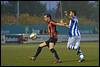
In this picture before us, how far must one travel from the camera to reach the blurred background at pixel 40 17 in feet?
151

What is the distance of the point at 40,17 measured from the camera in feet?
165

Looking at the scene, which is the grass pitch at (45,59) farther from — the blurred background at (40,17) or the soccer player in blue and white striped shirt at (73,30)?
the blurred background at (40,17)

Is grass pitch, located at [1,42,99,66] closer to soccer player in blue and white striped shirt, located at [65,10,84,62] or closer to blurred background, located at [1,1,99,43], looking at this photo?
soccer player in blue and white striped shirt, located at [65,10,84,62]

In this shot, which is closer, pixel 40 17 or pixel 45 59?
pixel 45 59

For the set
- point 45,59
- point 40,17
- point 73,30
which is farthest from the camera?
point 40,17

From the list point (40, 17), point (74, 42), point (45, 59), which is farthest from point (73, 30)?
point (40, 17)

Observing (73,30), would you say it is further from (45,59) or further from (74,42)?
(45,59)

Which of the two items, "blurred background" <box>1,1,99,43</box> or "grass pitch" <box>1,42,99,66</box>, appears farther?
"blurred background" <box>1,1,99,43</box>

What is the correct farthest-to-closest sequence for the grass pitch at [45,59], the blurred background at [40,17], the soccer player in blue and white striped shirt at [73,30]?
1. the blurred background at [40,17]
2. the soccer player in blue and white striped shirt at [73,30]
3. the grass pitch at [45,59]

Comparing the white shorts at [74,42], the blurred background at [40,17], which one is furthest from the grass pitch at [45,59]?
the blurred background at [40,17]

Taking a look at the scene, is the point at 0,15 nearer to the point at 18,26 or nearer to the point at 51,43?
the point at 18,26

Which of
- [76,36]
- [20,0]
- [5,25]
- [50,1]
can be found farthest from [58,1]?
[76,36]

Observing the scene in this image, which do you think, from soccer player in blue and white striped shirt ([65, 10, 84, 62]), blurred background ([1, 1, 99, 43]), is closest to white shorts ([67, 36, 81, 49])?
soccer player in blue and white striped shirt ([65, 10, 84, 62])

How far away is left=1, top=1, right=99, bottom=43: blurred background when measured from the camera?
45906 mm
